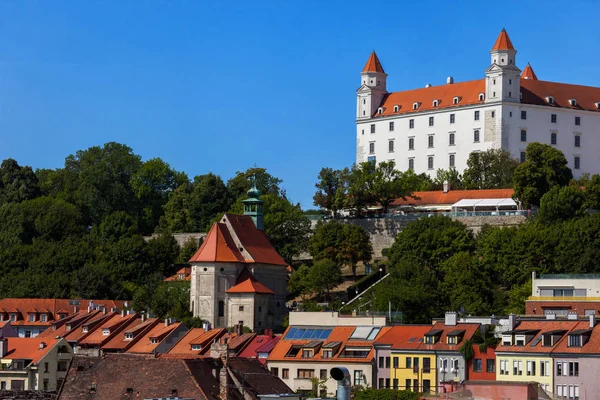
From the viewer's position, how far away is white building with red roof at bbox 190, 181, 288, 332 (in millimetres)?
99812

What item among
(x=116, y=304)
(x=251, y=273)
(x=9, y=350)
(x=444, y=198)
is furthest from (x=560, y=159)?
(x=9, y=350)

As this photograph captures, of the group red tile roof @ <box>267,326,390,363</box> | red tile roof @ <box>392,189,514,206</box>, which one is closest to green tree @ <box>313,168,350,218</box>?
red tile roof @ <box>392,189,514,206</box>

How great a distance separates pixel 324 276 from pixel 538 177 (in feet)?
55.9

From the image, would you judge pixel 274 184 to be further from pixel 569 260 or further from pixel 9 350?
pixel 9 350

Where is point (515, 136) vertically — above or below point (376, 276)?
above

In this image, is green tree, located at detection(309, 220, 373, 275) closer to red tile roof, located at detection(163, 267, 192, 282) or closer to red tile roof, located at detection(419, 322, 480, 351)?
red tile roof, located at detection(163, 267, 192, 282)

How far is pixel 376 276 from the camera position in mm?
106250

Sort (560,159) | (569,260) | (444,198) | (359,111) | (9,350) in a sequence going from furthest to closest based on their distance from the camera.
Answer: (359,111), (444,198), (560,159), (569,260), (9,350)

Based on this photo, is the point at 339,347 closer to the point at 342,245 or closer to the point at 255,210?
the point at 342,245

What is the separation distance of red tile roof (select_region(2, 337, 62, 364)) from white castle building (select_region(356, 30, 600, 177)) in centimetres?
5374

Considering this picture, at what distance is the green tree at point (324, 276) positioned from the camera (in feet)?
340

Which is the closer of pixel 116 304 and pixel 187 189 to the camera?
pixel 116 304

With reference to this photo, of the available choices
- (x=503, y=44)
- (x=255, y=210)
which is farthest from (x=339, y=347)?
(x=503, y=44)

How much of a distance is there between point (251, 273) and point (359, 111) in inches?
1681
